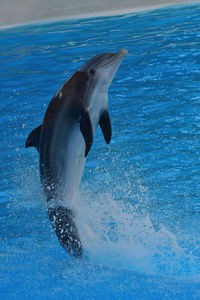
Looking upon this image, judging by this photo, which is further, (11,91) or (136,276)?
(11,91)

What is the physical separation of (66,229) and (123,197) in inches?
61.6

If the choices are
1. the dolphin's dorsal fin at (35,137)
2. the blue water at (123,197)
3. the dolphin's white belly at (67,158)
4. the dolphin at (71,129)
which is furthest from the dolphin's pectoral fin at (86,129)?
the blue water at (123,197)

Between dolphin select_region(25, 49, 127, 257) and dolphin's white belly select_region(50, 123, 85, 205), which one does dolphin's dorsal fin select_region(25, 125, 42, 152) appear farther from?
dolphin's white belly select_region(50, 123, 85, 205)

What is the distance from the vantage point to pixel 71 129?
9.75 feet

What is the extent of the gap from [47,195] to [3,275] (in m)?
0.86

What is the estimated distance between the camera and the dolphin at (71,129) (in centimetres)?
292

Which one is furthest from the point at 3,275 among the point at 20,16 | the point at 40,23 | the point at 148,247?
the point at 20,16

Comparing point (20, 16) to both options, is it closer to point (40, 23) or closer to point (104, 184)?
point (40, 23)

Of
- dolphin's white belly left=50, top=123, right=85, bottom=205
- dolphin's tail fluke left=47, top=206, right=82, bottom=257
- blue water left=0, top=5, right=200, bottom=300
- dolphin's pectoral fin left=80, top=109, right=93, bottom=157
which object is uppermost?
dolphin's pectoral fin left=80, top=109, right=93, bottom=157

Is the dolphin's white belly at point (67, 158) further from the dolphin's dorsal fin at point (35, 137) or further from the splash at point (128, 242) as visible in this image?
the splash at point (128, 242)

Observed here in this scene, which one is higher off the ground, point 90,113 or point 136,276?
point 90,113

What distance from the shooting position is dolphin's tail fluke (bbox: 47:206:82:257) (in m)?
3.14

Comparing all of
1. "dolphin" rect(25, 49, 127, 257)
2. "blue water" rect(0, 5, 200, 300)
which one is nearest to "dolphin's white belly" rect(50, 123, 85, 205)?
"dolphin" rect(25, 49, 127, 257)

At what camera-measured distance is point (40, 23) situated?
17234 mm
